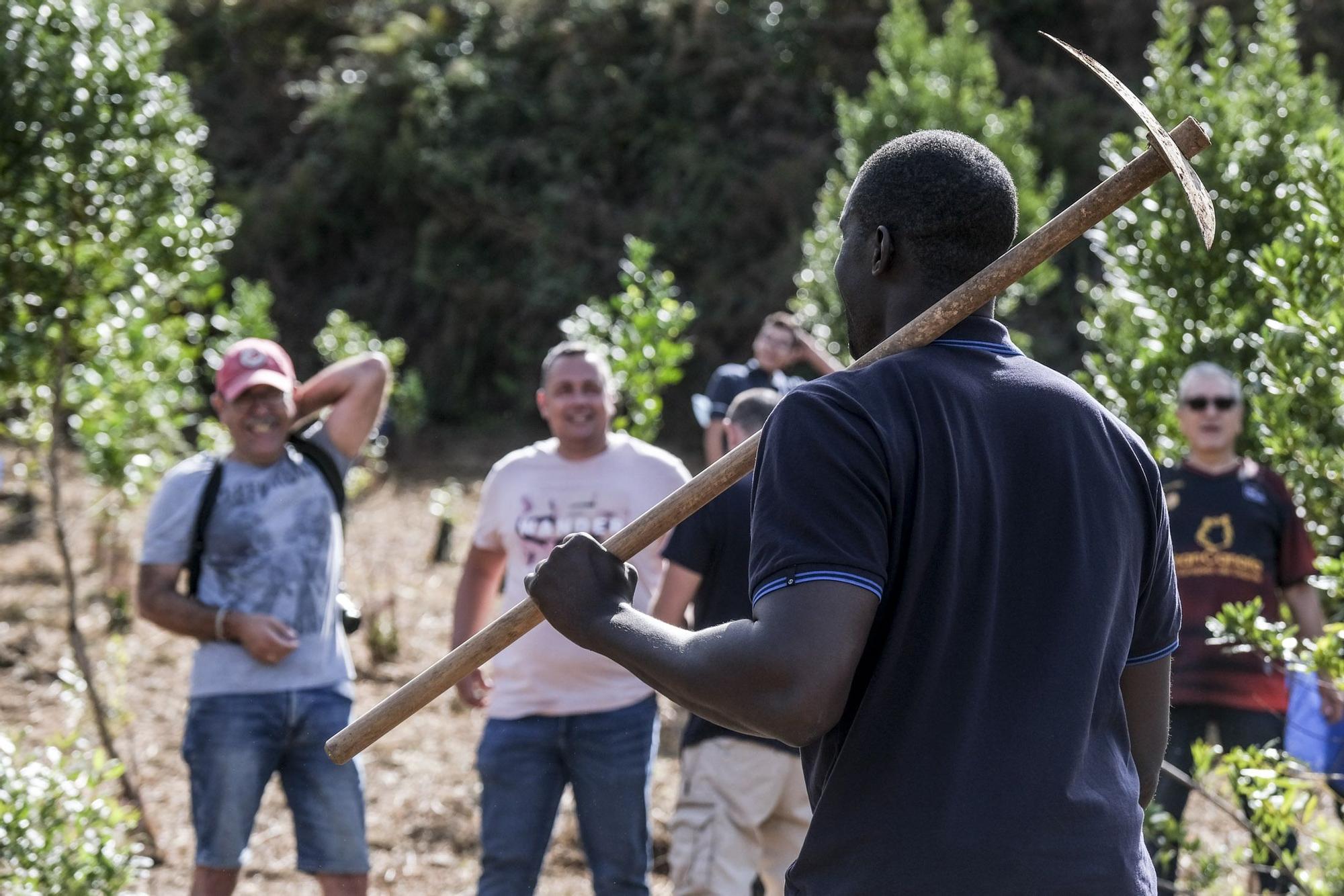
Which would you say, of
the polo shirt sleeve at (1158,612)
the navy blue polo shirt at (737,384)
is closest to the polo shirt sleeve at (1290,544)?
the navy blue polo shirt at (737,384)

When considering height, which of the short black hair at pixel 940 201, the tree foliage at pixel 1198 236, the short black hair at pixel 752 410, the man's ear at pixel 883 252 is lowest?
the short black hair at pixel 752 410

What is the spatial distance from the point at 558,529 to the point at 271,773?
1.12 m

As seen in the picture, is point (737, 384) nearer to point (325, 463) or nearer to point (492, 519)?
point (492, 519)

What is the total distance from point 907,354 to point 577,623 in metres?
0.58

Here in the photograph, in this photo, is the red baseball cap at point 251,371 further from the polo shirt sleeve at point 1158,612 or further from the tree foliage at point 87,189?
the polo shirt sleeve at point 1158,612

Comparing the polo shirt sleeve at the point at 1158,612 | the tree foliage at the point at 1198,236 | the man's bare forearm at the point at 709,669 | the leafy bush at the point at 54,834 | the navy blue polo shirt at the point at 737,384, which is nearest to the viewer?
the man's bare forearm at the point at 709,669

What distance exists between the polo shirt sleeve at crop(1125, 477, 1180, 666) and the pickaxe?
39 cm

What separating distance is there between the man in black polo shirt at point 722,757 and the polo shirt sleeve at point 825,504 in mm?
2412

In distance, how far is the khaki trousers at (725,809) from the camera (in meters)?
4.32

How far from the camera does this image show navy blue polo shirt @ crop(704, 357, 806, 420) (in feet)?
21.9

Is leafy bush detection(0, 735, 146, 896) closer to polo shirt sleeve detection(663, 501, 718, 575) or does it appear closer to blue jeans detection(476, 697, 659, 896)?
blue jeans detection(476, 697, 659, 896)

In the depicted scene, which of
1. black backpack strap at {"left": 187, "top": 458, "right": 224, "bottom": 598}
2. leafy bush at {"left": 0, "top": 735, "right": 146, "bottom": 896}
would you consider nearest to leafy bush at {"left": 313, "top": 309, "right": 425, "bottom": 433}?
black backpack strap at {"left": 187, "top": 458, "right": 224, "bottom": 598}

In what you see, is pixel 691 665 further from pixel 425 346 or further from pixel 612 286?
pixel 425 346

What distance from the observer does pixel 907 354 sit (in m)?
1.84
